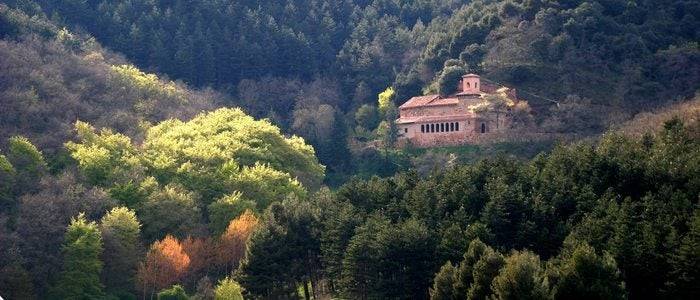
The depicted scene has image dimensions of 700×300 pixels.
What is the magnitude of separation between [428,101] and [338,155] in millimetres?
8134

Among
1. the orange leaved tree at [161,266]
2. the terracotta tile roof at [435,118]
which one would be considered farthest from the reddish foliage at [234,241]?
the terracotta tile roof at [435,118]

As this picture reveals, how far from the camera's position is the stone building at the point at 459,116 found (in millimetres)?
83062

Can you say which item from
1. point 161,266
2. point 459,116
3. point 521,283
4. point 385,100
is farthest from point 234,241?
point 385,100

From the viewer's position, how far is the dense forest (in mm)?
48156

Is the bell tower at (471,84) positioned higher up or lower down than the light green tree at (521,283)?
higher up

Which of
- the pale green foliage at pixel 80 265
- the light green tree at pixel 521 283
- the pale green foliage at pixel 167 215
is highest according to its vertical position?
the pale green foliage at pixel 167 215

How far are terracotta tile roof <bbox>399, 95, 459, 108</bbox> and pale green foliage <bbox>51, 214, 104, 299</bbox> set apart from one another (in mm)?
35129

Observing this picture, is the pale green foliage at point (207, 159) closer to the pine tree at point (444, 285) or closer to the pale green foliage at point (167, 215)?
the pale green foliage at point (167, 215)

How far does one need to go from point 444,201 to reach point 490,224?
12.0 feet

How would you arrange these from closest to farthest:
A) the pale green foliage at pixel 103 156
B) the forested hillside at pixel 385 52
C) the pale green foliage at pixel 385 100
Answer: the pale green foliage at pixel 103 156
the forested hillside at pixel 385 52
the pale green foliage at pixel 385 100

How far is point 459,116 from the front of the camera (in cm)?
8525

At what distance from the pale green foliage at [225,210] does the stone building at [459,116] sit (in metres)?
22.9

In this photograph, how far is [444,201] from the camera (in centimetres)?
5303

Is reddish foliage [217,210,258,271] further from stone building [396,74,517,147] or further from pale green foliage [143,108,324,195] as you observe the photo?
stone building [396,74,517,147]
